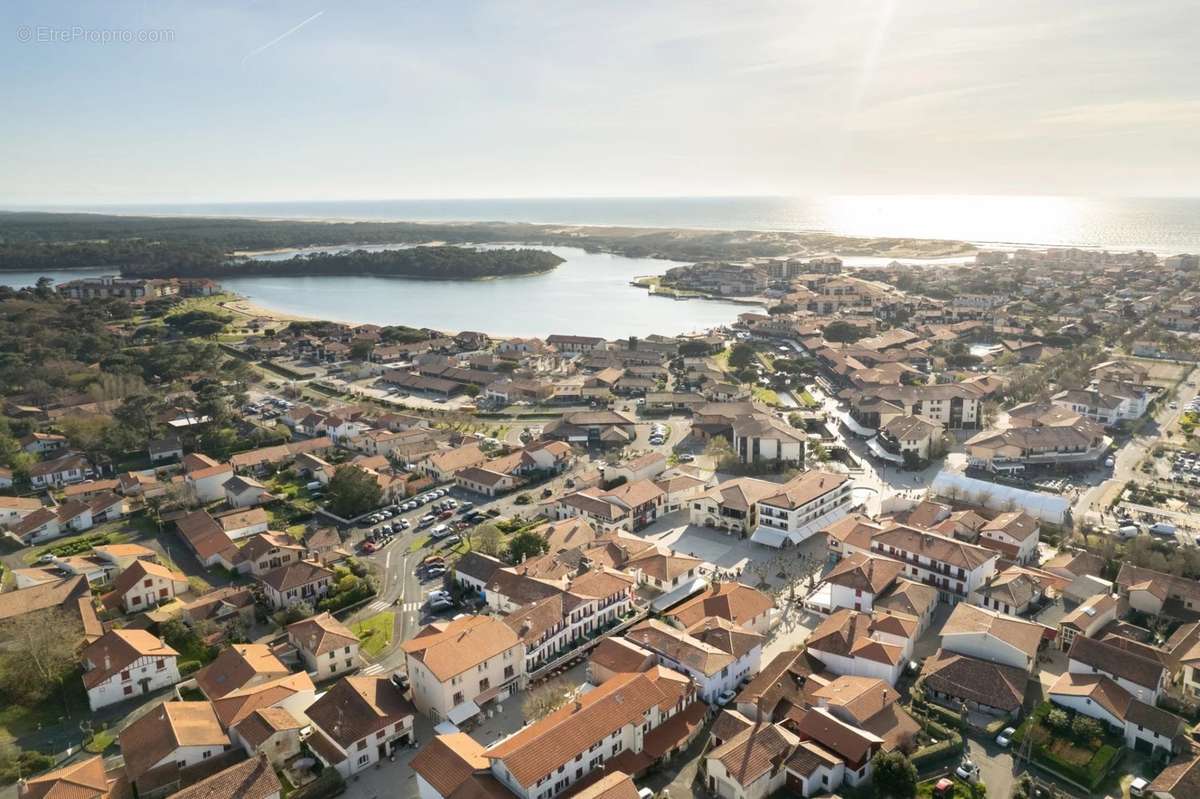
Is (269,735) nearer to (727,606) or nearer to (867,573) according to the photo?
(727,606)

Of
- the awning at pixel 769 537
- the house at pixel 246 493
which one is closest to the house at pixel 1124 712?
the awning at pixel 769 537

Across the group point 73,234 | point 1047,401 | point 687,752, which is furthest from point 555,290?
point 73,234

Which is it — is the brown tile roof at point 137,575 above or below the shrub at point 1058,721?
above

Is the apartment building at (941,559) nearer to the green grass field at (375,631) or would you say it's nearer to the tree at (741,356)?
the green grass field at (375,631)

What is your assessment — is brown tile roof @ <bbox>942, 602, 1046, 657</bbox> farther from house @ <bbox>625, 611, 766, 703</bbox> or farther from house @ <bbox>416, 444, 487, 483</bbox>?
house @ <bbox>416, 444, 487, 483</bbox>

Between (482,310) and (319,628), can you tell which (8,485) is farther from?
(482,310)

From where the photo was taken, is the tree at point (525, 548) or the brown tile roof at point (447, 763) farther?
the tree at point (525, 548)

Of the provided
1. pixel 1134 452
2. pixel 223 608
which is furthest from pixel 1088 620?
pixel 223 608
